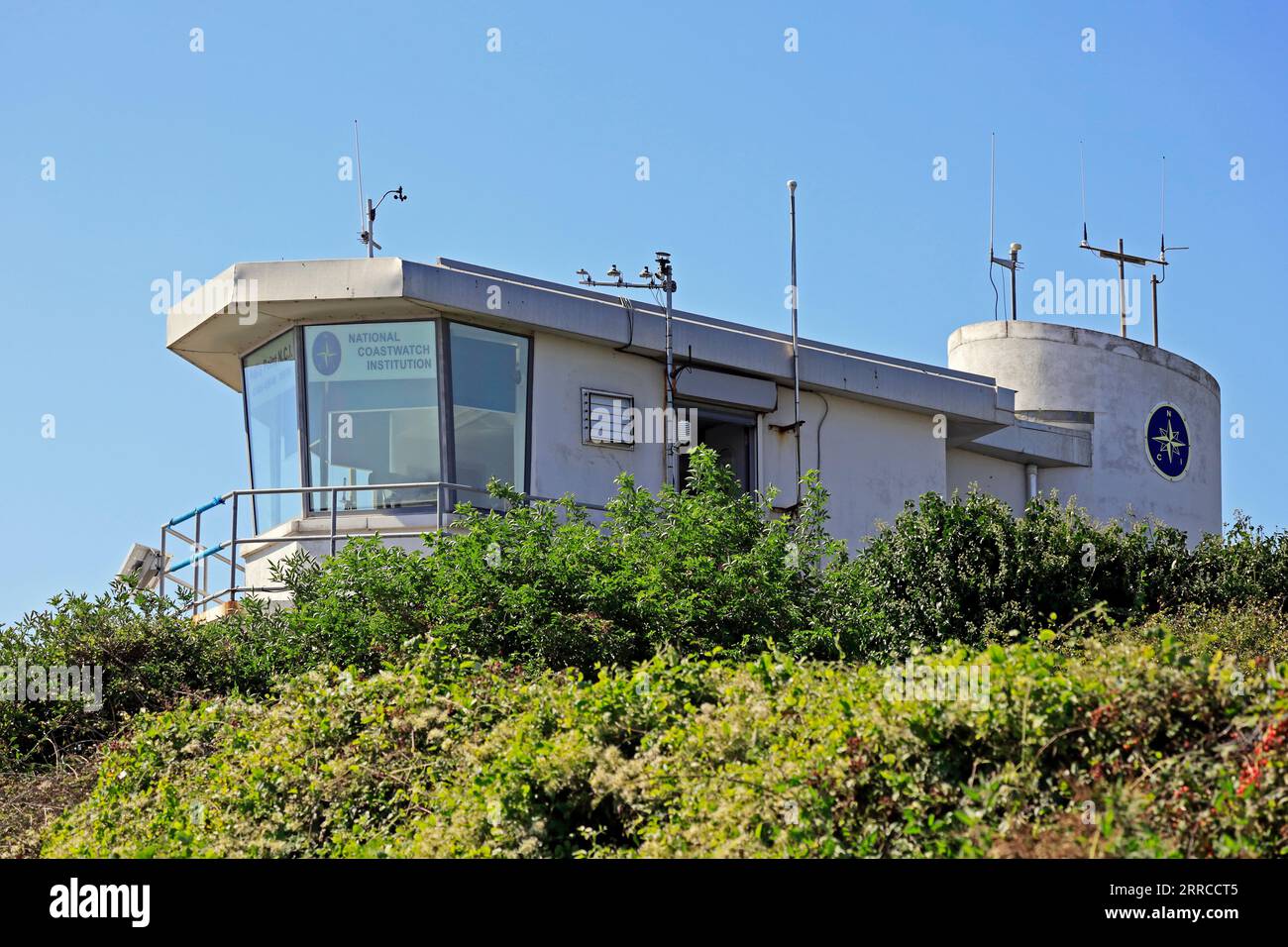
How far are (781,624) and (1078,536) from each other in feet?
14.3

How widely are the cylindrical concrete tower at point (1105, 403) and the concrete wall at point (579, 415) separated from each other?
10076 millimetres

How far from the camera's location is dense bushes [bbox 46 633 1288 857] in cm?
659

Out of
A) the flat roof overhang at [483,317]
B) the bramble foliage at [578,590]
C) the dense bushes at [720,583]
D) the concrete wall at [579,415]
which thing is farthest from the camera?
the concrete wall at [579,415]

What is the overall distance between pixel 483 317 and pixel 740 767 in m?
12.3

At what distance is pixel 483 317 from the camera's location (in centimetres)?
1938

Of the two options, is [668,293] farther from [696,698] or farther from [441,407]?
[696,698]

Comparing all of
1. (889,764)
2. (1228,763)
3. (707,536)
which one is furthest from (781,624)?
(1228,763)

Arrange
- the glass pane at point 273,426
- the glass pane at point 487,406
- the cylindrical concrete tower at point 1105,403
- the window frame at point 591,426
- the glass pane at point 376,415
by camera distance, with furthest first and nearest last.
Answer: the cylindrical concrete tower at point 1105,403, the window frame at point 591,426, the glass pane at point 273,426, the glass pane at point 487,406, the glass pane at point 376,415

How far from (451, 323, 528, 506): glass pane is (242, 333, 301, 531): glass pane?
2.05 meters

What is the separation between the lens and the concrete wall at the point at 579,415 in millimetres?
19781

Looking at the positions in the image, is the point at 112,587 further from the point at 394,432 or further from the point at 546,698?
the point at 546,698

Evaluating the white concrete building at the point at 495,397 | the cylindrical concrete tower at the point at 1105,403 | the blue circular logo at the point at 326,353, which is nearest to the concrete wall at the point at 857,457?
the white concrete building at the point at 495,397

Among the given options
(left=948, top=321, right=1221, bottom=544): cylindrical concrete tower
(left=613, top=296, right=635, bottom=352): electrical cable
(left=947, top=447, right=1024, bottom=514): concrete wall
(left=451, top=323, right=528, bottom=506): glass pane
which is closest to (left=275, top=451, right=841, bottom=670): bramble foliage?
(left=451, top=323, right=528, bottom=506): glass pane

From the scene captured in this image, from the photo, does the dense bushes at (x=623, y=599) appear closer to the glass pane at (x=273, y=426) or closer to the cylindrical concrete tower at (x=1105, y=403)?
the glass pane at (x=273, y=426)
